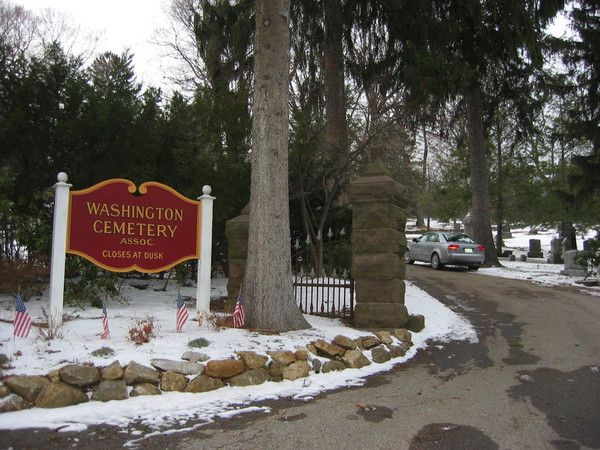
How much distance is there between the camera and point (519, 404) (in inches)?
197

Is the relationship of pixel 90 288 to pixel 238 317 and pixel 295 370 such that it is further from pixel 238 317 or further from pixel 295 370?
pixel 295 370

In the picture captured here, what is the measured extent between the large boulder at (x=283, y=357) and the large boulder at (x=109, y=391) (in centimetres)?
158

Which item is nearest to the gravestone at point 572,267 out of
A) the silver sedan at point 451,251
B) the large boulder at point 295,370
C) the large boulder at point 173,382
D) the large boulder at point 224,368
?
the silver sedan at point 451,251

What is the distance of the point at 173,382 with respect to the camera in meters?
4.98

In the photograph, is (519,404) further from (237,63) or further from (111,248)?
(237,63)

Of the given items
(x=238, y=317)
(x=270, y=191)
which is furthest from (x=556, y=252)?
(x=238, y=317)

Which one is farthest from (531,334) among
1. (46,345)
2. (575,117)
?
(575,117)

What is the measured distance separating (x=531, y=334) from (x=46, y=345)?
703 cm

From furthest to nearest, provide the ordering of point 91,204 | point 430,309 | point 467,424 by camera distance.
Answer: point 430,309
point 91,204
point 467,424

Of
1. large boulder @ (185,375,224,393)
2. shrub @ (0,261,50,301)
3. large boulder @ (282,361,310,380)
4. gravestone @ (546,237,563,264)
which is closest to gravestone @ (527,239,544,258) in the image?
gravestone @ (546,237,563,264)

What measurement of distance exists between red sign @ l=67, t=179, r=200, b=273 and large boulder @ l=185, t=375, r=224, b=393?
2278 millimetres

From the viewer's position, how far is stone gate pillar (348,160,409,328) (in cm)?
756

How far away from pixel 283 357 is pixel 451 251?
15.1m

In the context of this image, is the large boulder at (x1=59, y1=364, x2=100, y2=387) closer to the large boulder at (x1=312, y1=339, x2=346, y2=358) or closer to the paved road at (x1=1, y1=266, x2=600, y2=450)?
the paved road at (x1=1, y1=266, x2=600, y2=450)
